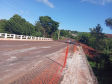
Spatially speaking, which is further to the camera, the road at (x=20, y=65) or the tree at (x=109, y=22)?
the tree at (x=109, y=22)

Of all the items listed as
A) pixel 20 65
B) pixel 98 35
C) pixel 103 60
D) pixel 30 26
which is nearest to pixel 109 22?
pixel 98 35

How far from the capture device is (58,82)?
387 cm

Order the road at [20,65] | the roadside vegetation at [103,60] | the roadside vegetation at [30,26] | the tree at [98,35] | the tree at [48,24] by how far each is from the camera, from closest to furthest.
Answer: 1. the road at [20,65]
2. the roadside vegetation at [103,60]
3. the tree at [98,35]
4. the roadside vegetation at [30,26]
5. the tree at [48,24]

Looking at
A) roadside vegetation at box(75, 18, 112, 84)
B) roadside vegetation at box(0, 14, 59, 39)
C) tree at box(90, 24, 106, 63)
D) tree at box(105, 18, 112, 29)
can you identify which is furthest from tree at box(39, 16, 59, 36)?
tree at box(105, 18, 112, 29)

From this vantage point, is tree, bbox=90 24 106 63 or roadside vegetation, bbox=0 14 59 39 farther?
roadside vegetation, bbox=0 14 59 39

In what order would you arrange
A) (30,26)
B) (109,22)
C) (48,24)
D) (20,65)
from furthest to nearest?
(48,24) → (30,26) → (109,22) → (20,65)

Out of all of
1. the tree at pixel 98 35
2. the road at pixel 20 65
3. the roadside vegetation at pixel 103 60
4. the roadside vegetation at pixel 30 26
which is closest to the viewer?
the road at pixel 20 65

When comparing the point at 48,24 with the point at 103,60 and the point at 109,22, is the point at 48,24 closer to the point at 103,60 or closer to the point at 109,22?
the point at 109,22

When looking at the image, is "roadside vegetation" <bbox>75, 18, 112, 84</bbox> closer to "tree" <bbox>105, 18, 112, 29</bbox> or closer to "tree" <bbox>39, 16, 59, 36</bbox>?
"tree" <bbox>105, 18, 112, 29</bbox>

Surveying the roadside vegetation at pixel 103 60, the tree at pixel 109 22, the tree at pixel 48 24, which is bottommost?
the roadside vegetation at pixel 103 60

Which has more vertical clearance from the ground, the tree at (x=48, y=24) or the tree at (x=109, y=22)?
the tree at (x=48, y=24)

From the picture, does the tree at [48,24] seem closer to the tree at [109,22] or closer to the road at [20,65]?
the tree at [109,22]

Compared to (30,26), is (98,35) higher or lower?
lower

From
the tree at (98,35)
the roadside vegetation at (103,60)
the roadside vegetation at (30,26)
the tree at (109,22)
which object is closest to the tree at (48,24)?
the roadside vegetation at (30,26)
